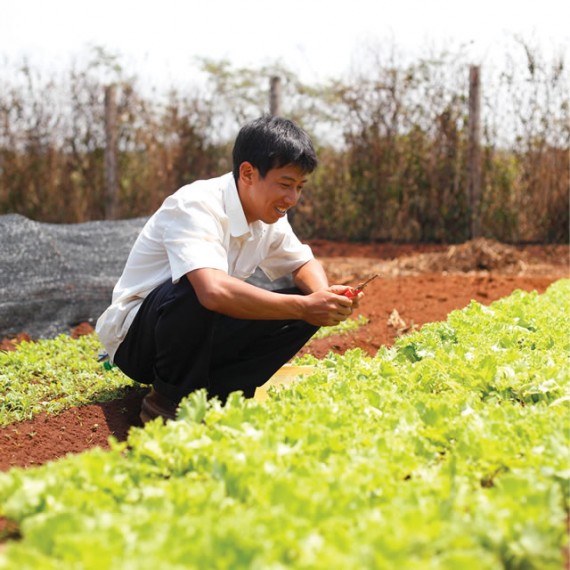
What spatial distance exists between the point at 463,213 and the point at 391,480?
1044 cm

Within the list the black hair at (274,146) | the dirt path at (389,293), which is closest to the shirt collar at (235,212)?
the black hair at (274,146)

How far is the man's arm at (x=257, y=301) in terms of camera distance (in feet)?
11.5

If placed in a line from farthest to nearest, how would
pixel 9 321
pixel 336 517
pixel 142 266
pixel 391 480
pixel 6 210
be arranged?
pixel 6 210, pixel 9 321, pixel 142 266, pixel 391 480, pixel 336 517

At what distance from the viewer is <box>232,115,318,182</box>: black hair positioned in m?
3.80

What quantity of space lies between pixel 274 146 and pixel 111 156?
368 inches

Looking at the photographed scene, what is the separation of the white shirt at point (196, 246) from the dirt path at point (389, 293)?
0.42 metres

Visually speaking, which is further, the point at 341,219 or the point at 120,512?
the point at 341,219

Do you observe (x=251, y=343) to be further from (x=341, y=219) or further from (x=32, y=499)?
(x=341, y=219)

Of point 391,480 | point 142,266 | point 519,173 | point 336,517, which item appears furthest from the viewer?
point 519,173

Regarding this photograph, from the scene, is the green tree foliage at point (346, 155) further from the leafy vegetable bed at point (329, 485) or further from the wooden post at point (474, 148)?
the leafy vegetable bed at point (329, 485)

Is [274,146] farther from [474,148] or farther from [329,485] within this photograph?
[474,148]

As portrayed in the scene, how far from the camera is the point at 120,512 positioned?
7.22 feet

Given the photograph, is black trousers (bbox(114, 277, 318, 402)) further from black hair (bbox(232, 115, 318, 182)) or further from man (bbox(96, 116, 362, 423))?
black hair (bbox(232, 115, 318, 182))

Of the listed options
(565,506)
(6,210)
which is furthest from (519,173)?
(565,506)
